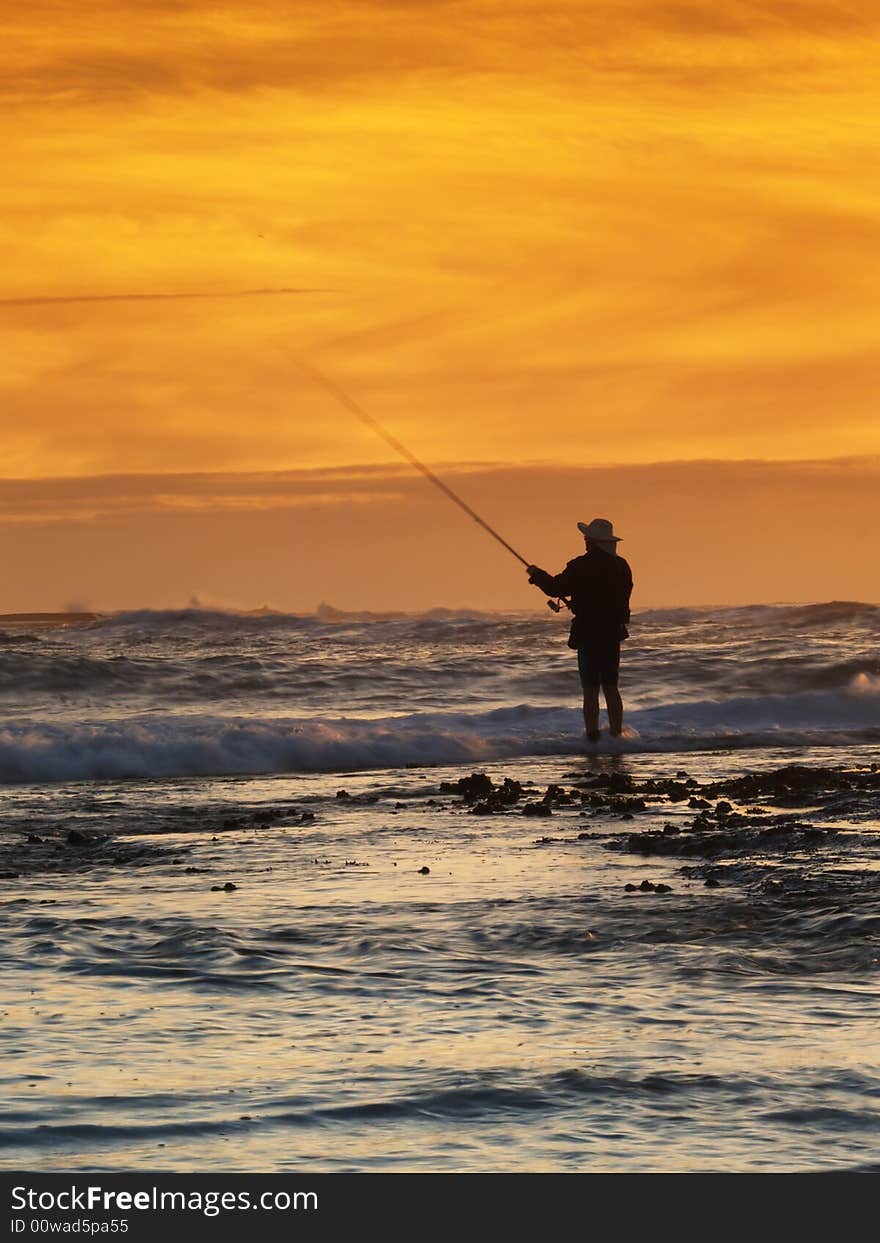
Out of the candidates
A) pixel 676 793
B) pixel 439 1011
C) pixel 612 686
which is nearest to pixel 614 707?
pixel 612 686

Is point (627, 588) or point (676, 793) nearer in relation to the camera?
point (676, 793)

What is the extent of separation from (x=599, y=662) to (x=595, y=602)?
621 mm

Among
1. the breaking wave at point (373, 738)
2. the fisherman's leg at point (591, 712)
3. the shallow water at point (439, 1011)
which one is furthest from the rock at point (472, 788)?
the fisherman's leg at point (591, 712)

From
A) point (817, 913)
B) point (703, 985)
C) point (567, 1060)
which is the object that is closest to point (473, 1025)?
point (567, 1060)

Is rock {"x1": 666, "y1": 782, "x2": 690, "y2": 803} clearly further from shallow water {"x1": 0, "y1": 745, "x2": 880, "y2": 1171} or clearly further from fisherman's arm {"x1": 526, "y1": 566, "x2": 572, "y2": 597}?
fisherman's arm {"x1": 526, "y1": 566, "x2": 572, "y2": 597}

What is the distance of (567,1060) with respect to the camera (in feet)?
17.0

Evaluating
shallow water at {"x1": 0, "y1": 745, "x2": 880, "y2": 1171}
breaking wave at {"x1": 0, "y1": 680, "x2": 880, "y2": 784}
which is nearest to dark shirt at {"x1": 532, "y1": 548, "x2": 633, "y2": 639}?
breaking wave at {"x1": 0, "y1": 680, "x2": 880, "y2": 784}

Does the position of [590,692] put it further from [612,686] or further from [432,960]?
[432,960]

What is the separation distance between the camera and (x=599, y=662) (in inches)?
677

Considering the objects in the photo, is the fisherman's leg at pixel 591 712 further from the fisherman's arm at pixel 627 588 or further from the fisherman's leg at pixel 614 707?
the fisherman's arm at pixel 627 588

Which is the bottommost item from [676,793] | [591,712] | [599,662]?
[676,793]

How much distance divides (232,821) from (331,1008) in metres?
5.94

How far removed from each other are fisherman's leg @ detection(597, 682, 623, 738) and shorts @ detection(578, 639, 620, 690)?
0.29 feet

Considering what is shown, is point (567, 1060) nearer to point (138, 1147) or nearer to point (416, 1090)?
point (416, 1090)
